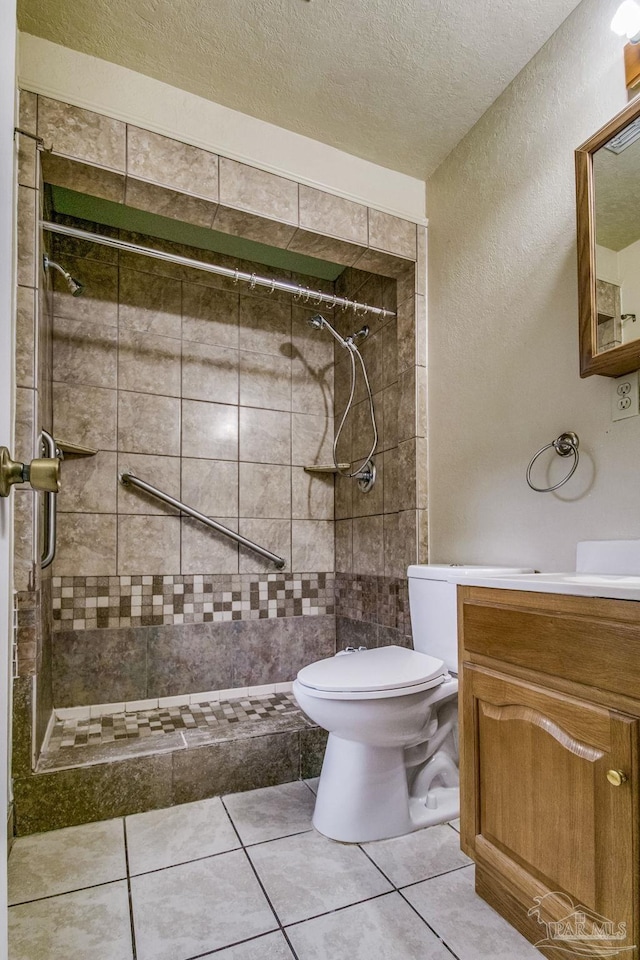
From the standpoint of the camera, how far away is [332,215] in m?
2.19

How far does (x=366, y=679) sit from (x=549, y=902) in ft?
2.10

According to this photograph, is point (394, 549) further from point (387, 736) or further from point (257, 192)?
point (257, 192)

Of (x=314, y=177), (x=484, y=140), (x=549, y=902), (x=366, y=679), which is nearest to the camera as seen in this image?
(x=549, y=902)

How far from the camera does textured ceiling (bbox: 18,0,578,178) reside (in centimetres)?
165

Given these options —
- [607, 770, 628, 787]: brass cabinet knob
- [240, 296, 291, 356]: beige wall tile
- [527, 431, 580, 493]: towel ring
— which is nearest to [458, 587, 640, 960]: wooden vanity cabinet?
[607, 770, 628, 787]: brass cabinet knob

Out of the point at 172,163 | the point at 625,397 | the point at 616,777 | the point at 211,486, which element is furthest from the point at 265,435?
the point at 616,777

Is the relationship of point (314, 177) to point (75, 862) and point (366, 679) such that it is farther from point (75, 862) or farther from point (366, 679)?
point (75, 862)

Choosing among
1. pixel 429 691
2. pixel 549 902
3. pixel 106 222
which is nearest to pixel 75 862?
A: pixel 429 691

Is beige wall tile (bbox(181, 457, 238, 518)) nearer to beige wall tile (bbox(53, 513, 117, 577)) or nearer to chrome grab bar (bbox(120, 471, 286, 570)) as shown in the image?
chrome grab bar (bbox(120, 471, 286, 570))

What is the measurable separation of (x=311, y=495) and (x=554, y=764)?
1.93 m

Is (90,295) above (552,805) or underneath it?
above

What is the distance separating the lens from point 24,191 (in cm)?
169

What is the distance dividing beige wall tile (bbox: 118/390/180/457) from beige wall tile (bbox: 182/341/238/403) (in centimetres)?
12

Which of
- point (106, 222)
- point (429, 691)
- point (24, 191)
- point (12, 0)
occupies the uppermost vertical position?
point (106, 222)
